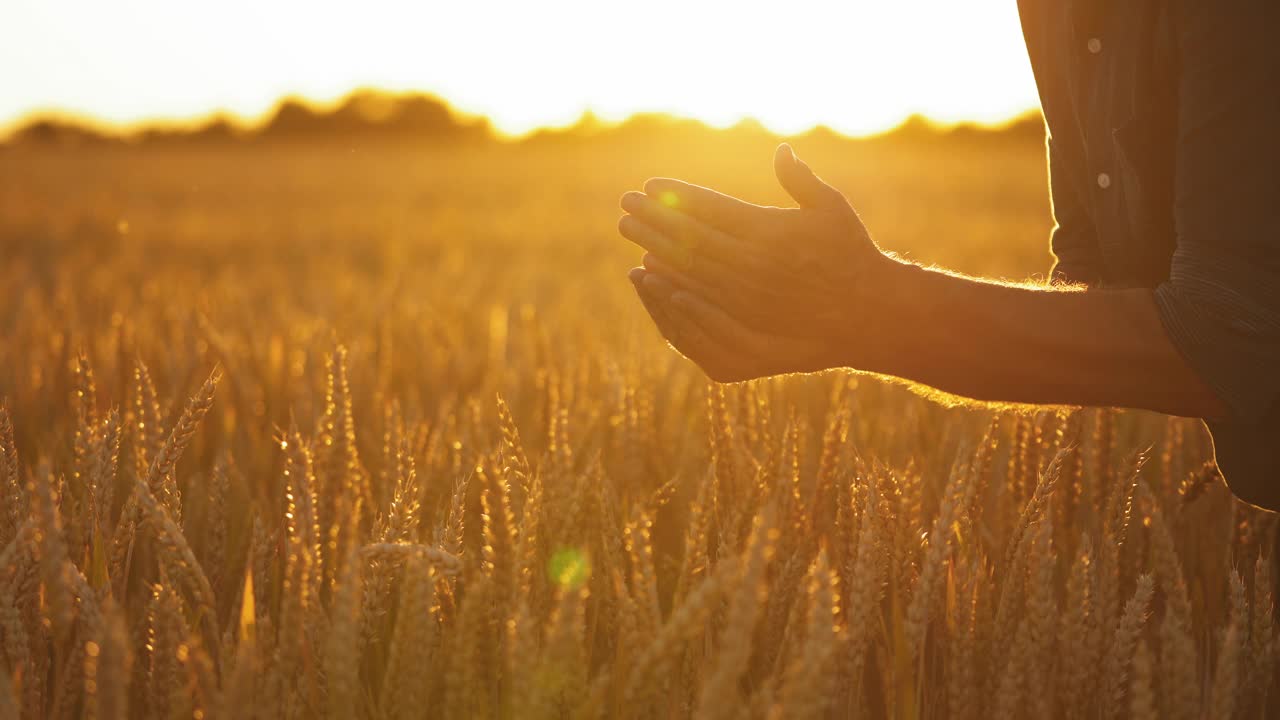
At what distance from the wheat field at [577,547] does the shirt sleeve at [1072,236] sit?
0.29m

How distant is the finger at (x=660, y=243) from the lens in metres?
1.26

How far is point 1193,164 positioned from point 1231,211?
0.25 feet

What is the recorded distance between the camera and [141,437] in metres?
1.31

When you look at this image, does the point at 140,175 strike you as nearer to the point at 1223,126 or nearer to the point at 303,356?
the point at 303,356

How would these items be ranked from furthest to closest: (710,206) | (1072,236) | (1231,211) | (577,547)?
(1072,236), (577,547), (710,206), (1231,211)

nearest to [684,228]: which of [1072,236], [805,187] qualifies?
[805,187]

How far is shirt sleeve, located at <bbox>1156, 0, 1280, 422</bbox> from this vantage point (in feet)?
3.59

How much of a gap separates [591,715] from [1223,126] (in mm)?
927

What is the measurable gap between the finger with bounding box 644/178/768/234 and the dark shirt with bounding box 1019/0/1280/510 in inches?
18.8

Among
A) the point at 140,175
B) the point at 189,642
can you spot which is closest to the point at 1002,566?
the point at 189,642

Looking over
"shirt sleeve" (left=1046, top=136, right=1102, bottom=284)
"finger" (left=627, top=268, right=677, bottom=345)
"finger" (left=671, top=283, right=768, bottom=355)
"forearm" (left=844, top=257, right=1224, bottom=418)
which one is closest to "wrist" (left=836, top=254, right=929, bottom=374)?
"forearm" (left=844, top=257, right=1224, bottom=418)

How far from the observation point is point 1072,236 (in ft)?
5.90

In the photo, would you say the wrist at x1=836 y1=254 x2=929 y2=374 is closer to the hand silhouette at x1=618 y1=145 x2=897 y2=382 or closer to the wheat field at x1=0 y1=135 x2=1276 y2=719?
the hand silhouette at x1=618 y1=145 x2=897 y2=382

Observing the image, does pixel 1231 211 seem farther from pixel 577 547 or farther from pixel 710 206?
pixel 577 547
